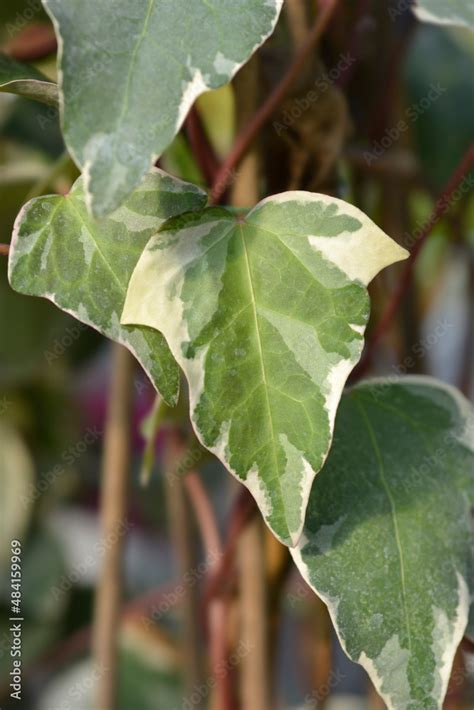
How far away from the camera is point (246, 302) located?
287mm

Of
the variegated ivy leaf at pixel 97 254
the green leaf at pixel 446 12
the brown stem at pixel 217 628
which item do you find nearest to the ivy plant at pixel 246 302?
the variegated ivy leaf at pixel 97 254

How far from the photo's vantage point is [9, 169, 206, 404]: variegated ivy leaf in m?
0.29

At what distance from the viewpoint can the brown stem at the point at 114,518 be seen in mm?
555

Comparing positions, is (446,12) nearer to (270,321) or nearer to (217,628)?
(270,321)

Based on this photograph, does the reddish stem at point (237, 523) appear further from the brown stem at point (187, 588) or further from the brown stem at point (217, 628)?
the brown stem at point (187, 588)

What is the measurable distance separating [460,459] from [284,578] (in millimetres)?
176

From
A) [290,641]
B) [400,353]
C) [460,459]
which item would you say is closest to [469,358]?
[400,353]

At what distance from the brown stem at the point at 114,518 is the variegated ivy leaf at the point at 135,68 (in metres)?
0.30

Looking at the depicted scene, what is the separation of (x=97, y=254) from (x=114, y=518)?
299 millimetres

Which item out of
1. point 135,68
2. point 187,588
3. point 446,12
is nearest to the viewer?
point 135,68

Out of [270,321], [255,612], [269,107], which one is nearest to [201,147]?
[269,107]

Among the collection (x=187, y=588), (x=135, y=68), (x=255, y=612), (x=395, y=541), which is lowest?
(x=187, y=588)

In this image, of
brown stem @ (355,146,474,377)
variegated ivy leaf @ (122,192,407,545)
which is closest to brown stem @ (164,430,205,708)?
Result: brown stem @ (355,146,474,377)

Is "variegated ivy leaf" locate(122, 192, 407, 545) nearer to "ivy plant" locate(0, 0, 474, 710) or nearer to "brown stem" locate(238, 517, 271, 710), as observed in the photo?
"ivy plant" locate(0, 0, 474, 710)
